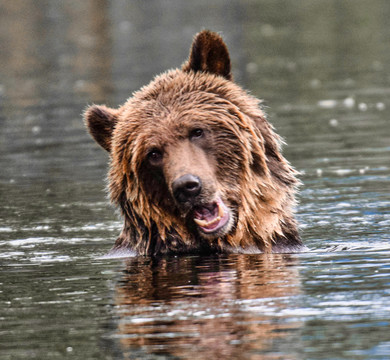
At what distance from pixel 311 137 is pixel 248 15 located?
30.9 meters

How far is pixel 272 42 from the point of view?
1382 inches

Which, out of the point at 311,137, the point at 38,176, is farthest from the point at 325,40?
the point at 38,176

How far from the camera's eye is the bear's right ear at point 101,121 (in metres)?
9.10

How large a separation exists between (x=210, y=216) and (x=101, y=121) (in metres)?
1.32

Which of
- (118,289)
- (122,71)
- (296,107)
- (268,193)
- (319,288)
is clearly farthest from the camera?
(122,71)

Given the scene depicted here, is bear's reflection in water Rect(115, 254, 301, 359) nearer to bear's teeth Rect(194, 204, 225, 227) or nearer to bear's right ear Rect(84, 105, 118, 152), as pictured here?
bear's teeth Rect(194, 204, 225, 227)

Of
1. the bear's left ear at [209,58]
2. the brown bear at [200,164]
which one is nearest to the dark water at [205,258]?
the brown bear at [200,164]

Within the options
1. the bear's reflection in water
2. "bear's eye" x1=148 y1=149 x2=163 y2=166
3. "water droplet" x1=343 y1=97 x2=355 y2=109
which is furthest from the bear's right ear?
"water droplet" x1=343 y1=97 x2=355 y2=109

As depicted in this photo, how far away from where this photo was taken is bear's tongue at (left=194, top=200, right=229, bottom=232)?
8.47 m

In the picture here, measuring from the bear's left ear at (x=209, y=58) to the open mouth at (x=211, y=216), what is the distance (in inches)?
48.9

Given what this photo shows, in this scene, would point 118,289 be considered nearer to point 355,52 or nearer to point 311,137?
point 311,137

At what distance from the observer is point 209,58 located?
357 inches

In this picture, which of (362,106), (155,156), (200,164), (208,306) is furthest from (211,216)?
(362,106)

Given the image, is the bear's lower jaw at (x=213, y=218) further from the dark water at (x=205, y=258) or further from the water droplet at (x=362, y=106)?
the water droplet at (x=362, y=106)
